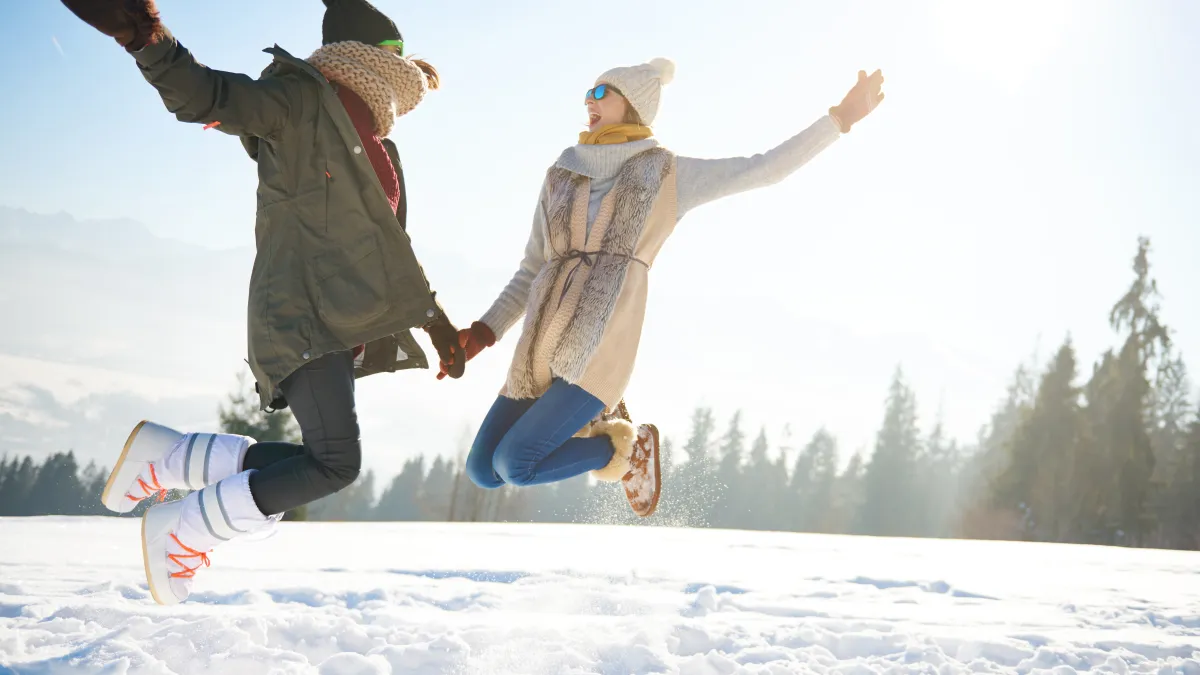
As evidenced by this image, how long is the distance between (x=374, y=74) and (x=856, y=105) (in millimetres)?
1957

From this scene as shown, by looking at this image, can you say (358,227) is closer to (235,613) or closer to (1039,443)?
(235,613)

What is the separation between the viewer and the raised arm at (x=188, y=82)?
2.32 m

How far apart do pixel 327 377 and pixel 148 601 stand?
11.2 ft

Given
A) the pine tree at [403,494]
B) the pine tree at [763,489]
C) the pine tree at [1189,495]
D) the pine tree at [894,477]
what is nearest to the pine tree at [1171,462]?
the pine tree at [1189,495]

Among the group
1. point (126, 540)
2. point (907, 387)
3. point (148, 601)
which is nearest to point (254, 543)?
point (126, 540)

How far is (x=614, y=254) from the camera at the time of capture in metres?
3.57

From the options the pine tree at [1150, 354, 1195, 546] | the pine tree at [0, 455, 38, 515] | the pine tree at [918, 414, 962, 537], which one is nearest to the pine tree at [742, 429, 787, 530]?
the pine tree at [918, 414, 962, 537]

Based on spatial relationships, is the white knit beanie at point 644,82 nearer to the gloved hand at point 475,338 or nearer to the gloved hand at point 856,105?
the gloved hand at point 856,105

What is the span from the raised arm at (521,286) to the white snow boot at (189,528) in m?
1.31

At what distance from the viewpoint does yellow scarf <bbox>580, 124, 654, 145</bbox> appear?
12.4 ft

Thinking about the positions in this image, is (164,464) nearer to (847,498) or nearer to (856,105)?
(856,105)

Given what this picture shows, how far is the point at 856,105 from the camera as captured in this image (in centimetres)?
365

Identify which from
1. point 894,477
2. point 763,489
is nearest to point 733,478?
point 763,489

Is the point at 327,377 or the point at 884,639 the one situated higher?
the point at 327,377
